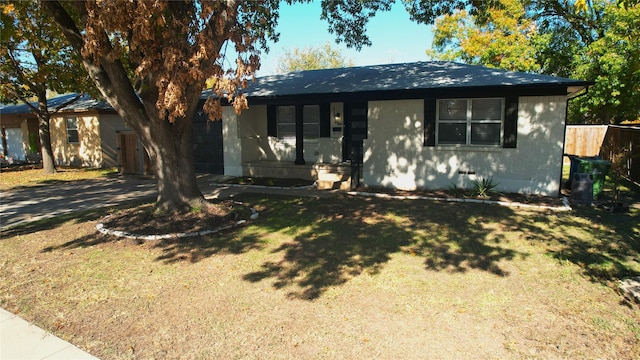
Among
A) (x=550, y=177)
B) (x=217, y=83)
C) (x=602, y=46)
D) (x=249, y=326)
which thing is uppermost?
(x=602, y=46)

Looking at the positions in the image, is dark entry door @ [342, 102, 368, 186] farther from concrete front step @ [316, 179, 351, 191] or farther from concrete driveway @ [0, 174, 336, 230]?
concrete driveway @ [0, 174, 336, 230]

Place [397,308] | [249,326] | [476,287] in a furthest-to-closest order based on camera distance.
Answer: [476,287] < [397,308] < [249,326]

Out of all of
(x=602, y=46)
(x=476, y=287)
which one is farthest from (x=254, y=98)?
(x=602, y=46)

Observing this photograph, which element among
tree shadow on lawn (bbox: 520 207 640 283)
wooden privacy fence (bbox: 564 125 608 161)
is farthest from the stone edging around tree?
wooden privacy fence (bbox: 564 125 608 161)

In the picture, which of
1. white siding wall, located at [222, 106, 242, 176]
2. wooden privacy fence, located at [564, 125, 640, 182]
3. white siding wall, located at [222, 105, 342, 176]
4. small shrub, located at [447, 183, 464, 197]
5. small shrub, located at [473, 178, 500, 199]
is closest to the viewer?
small shrub, located at [473, 178, 500, 199]

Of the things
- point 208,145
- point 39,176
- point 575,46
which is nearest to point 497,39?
point 575,46

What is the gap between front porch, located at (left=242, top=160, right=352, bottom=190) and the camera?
1186 cm

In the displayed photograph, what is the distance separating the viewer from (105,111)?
Answer: 749 inches

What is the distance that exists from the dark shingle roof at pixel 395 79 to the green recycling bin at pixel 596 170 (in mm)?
2383

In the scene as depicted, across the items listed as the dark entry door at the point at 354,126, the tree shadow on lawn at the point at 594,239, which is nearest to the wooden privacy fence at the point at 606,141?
the tree shadow on lawn at the point at 594,239

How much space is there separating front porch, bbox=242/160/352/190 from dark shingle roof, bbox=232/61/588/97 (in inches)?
89.9

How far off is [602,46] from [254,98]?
15417 mm

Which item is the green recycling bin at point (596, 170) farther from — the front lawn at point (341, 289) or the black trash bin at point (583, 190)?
the front lawn at point (341, 289)

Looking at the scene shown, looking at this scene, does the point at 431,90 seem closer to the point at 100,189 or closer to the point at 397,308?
the point at 397,308
